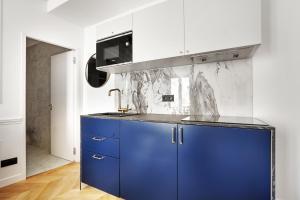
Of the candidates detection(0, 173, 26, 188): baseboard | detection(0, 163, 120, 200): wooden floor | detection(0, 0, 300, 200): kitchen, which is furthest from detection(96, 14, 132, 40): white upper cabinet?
detection(0, 173, 26, 188): baseboard

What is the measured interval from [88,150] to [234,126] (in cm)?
159

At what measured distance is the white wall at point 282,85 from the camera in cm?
124

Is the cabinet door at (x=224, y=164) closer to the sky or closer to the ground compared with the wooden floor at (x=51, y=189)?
closer to the sky

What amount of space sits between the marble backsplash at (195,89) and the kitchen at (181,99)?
0.04 ft

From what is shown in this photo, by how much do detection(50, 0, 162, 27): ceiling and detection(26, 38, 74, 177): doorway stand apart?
0.62m

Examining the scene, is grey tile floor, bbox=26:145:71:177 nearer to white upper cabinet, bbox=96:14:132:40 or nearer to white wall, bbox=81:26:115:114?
white wall, bbox=81:26:115:114

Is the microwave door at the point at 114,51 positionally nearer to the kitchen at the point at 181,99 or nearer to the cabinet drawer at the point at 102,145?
the kitchen at the point at 181,99

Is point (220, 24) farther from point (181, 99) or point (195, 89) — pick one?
point (181, 99)

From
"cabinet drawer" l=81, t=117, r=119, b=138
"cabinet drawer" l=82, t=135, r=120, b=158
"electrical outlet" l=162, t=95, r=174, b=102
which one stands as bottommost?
"cabinet drawer" l=82, t=135, r=120, b=158

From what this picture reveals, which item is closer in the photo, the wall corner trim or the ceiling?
the wall corner trim

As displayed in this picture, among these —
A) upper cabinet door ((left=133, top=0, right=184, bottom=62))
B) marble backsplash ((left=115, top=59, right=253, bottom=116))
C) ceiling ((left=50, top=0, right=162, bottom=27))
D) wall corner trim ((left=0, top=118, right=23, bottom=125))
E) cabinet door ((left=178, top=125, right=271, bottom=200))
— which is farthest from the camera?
ceiling ((left=50, top=0, right=162, bottom=27))

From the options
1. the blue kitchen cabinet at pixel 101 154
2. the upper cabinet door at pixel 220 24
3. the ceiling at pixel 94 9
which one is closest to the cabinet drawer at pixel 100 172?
the blue kitchen cabinet at pixel 101 154

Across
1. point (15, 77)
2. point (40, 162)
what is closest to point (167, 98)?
point (15, 77)

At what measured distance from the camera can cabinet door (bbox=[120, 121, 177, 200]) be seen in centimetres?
145
